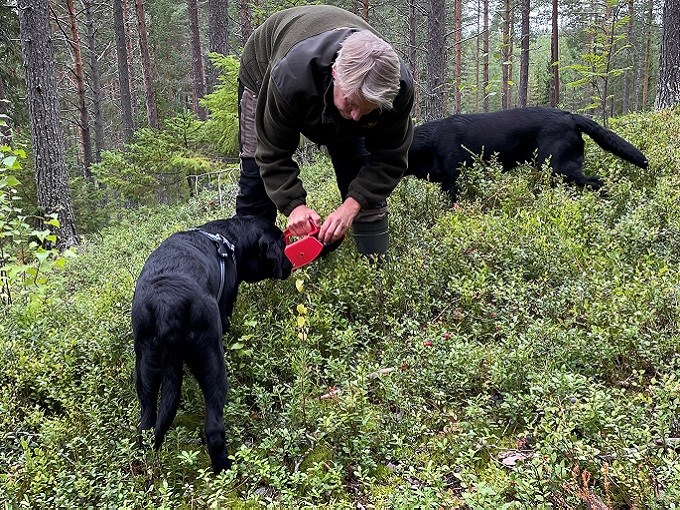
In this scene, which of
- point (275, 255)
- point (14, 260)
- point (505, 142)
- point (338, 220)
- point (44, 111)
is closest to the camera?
point (338, 220)

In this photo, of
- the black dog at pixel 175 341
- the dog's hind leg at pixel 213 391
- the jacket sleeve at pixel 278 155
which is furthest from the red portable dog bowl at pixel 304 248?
the dog's hind leg at pixel 213 391

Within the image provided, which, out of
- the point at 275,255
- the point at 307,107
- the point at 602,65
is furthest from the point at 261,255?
the point at 602,65

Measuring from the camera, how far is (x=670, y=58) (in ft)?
28.8

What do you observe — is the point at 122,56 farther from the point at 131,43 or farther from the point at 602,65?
the point at 602,65

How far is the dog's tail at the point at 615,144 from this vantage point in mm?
5555

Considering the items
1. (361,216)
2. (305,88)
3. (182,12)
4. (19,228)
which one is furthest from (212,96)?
(182,12)

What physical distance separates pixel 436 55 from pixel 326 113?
6954 millimetres

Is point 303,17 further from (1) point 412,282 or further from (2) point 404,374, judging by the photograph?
(2) point 404,374

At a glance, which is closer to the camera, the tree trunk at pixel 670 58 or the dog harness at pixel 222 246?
the dog harness at pixel 222 246

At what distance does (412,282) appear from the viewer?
4207 mm

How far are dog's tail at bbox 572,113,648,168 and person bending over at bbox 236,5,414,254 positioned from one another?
2812 millimetres

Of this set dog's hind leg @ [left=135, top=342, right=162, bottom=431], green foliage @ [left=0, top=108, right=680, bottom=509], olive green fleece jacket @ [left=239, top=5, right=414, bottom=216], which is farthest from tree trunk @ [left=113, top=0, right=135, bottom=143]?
dog's hind leg @ [left=135, top=342, right=162, bottom=431]

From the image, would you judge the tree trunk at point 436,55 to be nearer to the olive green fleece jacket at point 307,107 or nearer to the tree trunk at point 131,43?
the olive green fleece jacket at point 307,107

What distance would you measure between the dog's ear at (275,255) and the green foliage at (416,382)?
29 cm
